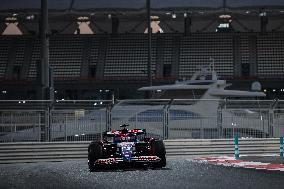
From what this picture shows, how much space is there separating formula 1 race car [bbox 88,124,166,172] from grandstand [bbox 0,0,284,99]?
3533 centimetres

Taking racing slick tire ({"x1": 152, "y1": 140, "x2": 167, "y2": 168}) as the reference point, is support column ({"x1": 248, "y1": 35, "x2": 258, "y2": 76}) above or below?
above

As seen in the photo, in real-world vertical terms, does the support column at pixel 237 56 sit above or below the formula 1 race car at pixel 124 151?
above

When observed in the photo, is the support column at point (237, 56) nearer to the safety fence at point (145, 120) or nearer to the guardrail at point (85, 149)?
the safety fence at point (145, 120)

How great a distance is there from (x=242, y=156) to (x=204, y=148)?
127 centimetres

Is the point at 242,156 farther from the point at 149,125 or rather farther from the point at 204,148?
the point at 149,125

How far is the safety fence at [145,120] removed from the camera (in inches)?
844

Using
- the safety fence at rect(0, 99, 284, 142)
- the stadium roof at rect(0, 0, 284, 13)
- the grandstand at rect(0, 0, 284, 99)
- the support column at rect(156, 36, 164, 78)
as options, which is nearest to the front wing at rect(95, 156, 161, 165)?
the safety fence at rect(0, 99, 284, 142)

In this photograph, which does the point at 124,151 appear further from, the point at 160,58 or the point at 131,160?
the point at 160,58

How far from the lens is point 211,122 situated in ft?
74.8

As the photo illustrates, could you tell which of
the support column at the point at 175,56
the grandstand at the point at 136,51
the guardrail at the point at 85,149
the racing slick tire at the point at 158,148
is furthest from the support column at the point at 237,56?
the racing slick tire at the point at 158,148

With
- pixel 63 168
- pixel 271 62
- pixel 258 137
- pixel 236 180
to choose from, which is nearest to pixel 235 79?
pixel 271 62

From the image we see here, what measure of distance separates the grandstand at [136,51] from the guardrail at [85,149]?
2956 cm

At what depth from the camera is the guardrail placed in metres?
21.3

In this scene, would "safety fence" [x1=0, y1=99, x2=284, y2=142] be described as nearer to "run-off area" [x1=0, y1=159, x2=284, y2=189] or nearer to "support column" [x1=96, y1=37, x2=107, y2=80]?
"run-off area" [x1=0, y1=159, x2=284, y2=189]
